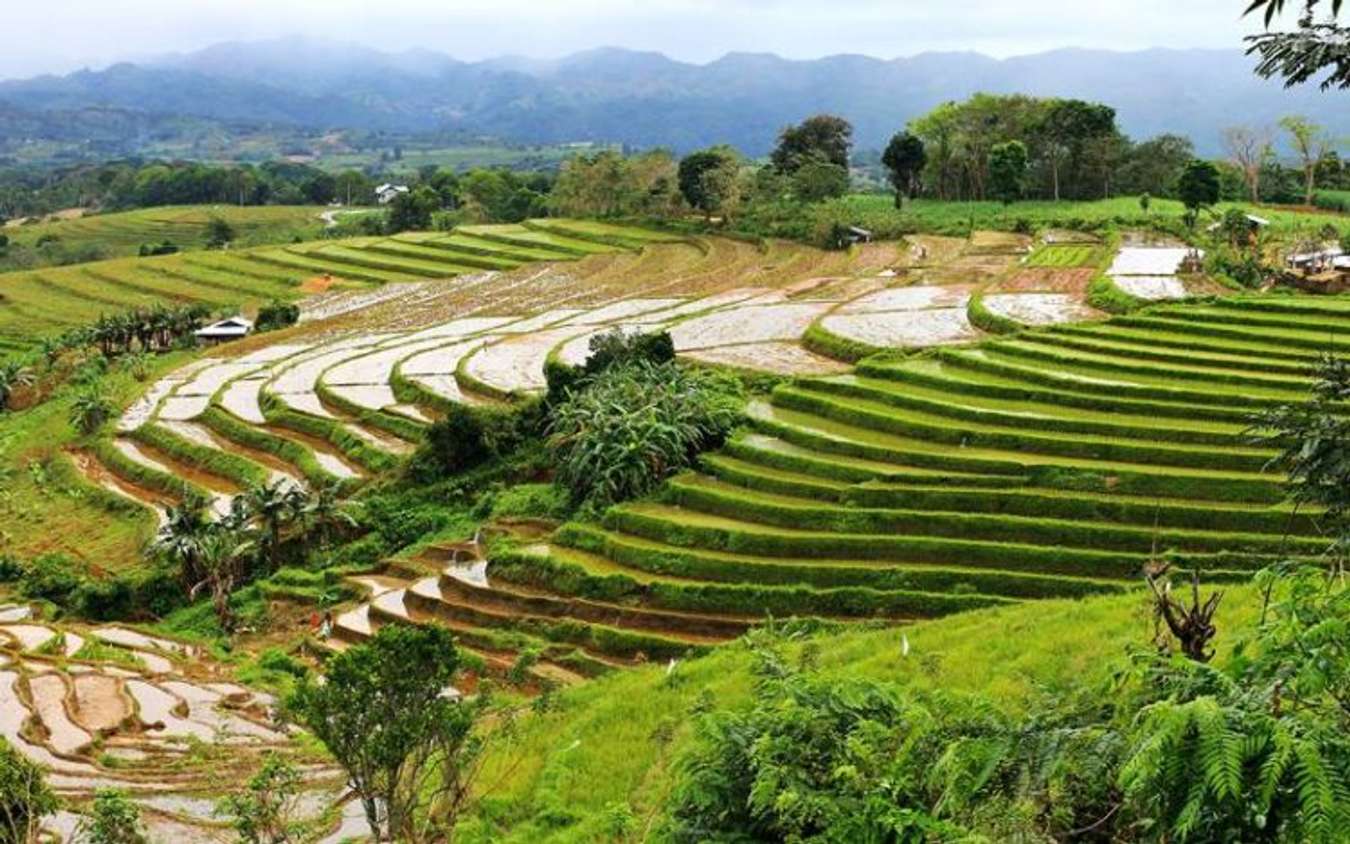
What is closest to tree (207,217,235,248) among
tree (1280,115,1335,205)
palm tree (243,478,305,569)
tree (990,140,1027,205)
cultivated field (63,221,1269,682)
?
cultivated field (63,221,1269,682)

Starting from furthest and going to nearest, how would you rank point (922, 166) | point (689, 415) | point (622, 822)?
1. point (922, 166)
2. point (689, 415)
3. point (622, 822)

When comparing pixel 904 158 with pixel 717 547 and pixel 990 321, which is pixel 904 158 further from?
pixel 717 547

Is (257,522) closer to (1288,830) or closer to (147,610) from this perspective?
(147,610)

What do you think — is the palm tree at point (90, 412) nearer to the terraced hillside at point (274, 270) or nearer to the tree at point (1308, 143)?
the terraced hillside at point (274, 270)

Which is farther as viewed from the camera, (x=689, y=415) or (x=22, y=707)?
(x=689, y=415)

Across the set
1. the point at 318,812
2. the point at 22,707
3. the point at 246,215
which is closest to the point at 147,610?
the point at 22,707

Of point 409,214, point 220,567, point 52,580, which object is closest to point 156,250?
point 409,214
